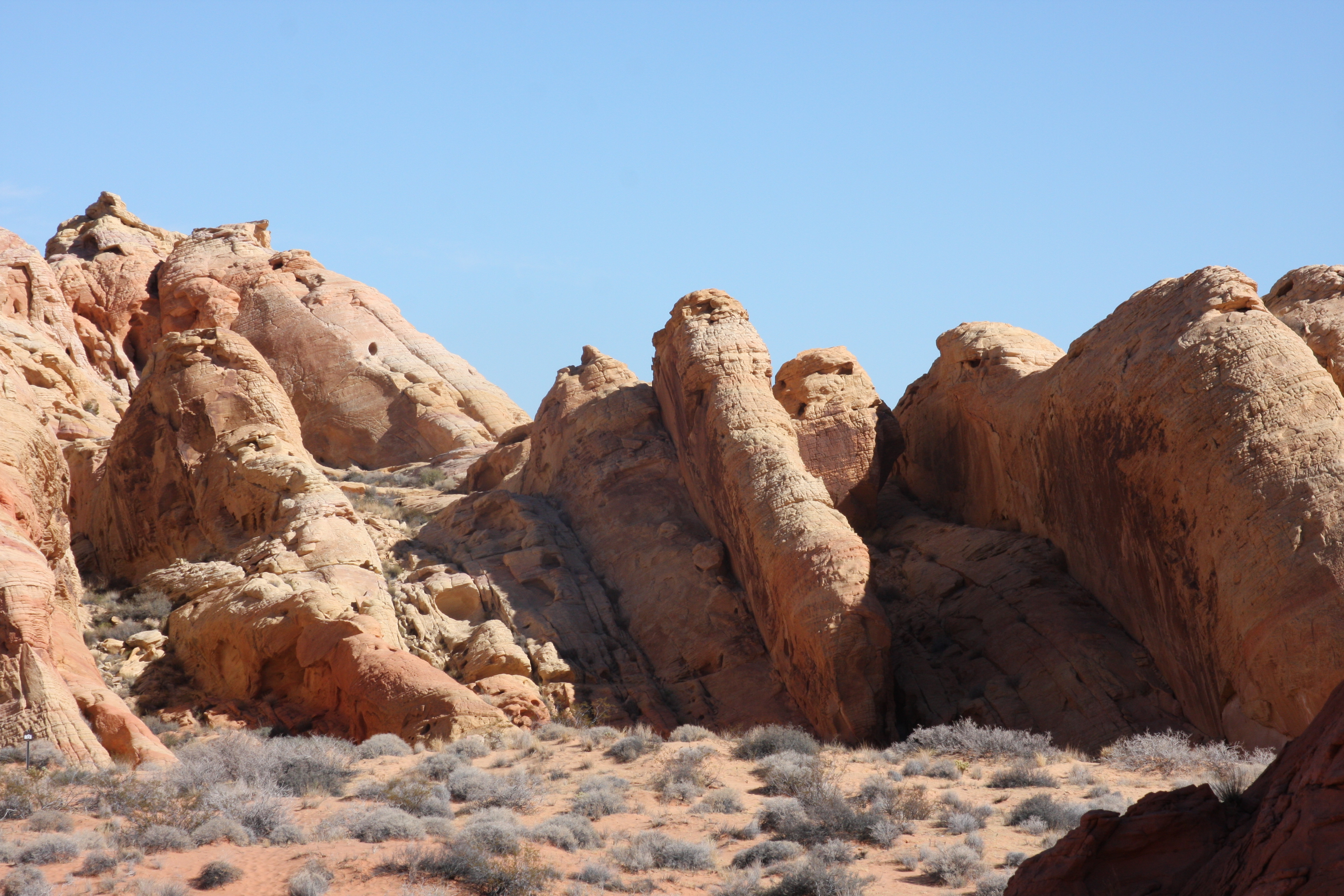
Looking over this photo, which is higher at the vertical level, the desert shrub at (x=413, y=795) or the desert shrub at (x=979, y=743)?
the desert shrub at (x=413, y=795)

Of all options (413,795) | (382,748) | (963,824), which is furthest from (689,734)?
(963,824)

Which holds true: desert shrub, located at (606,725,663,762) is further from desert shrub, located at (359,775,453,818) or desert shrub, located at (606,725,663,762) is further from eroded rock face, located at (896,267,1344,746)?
eroded rock face, located at (896,267,1344,746)

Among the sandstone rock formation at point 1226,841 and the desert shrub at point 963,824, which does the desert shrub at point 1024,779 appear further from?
the sandstone rock formation at point 1226,841

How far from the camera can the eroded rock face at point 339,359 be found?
4275cm

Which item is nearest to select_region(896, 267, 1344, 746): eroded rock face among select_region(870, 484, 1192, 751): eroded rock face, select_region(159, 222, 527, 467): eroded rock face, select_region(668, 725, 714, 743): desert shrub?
select_region(870, 484, 1192, 751): eroded rock face

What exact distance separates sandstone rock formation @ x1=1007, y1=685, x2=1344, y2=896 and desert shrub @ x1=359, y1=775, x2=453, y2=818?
23.4ft

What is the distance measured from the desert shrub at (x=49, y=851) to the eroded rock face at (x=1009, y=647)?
1332cm

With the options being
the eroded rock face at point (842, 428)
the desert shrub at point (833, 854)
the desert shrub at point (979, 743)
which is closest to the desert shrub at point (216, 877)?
the desert shrub at point (833, 854)

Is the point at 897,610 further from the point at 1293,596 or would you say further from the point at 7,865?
the point at 7,865

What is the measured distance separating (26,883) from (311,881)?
254 cm

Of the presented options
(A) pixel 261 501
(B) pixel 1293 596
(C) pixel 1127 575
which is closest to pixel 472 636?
(A) pixel 261 501

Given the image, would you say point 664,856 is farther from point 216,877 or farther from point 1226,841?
point 1226,841

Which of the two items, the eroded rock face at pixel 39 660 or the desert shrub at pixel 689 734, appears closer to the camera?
the eroded rock face at pixel 39 660

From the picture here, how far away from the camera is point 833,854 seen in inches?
538
